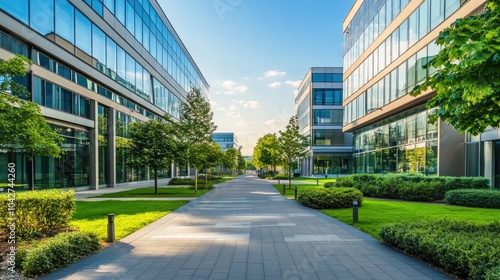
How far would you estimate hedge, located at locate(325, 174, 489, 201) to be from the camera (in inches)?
731

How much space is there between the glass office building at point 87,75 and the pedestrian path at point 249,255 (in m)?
15.4

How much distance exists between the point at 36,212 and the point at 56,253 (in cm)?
326

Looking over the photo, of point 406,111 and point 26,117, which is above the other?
point 406,111

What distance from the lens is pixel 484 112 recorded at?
6.62 meters

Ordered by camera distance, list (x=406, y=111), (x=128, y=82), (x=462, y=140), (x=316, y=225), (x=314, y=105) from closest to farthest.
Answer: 1. (x=316, y=225)
2. (x=462, y=140)
3. (x=406, y=111)
4. (x=128, y=82)
5. (x=314, y=105)

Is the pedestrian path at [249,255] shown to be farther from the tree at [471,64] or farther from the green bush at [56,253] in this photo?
the tree at [471,64]

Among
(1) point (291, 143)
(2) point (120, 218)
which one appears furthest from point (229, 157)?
(2) point (120, 218)

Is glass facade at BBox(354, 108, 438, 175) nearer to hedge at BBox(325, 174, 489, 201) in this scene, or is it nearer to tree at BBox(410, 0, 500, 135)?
hedge at BBox(325, 174, 489, 201)

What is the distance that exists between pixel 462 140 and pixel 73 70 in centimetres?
3058

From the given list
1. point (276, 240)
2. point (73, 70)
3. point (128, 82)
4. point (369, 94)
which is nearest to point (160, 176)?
point (128, 82)

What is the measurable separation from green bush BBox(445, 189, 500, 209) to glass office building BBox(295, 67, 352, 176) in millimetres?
50658

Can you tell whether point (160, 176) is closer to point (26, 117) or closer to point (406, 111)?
point (406, 111)

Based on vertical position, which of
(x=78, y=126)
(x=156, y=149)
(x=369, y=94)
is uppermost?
(x=369, y=94)

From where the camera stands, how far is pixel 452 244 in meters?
6.19
